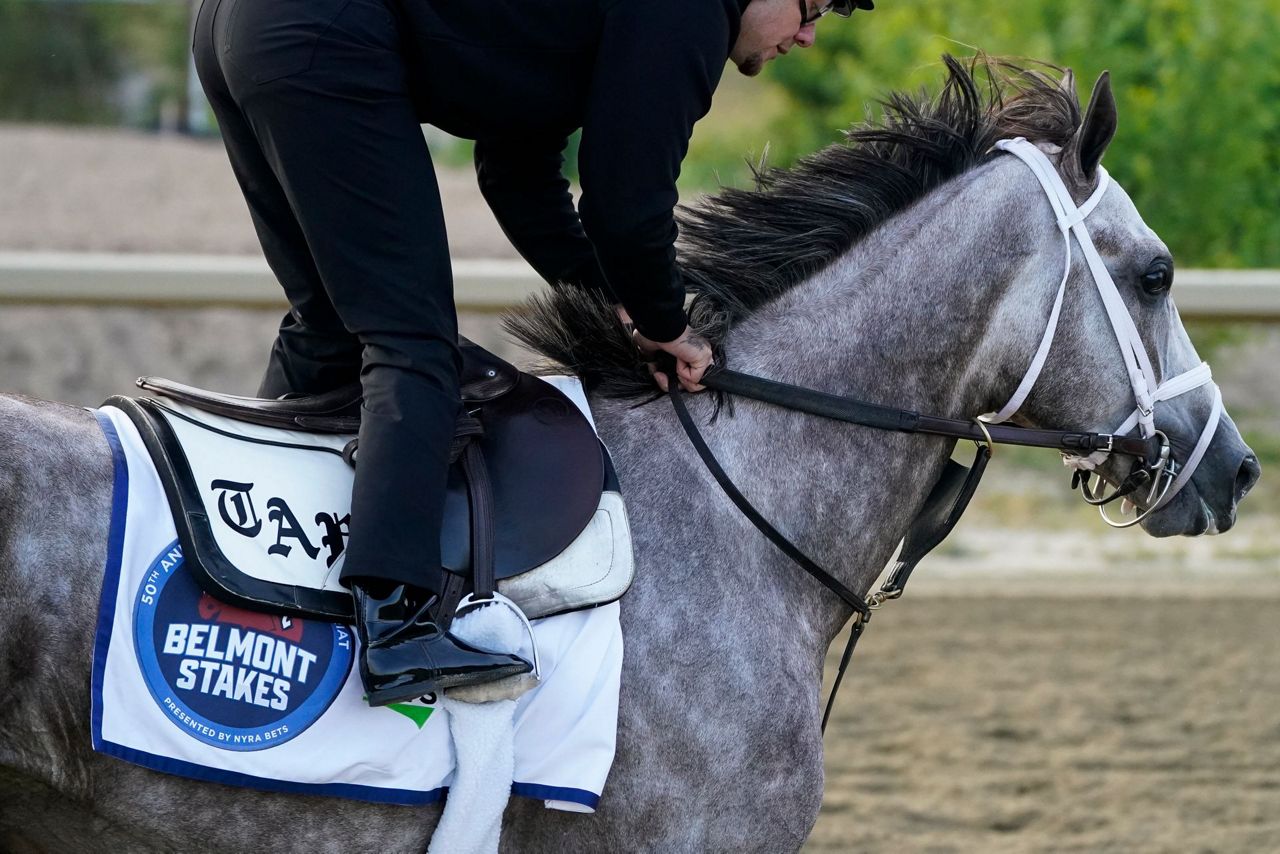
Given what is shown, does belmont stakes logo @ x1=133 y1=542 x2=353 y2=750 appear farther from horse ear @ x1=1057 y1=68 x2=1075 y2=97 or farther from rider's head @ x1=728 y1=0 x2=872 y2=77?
horse ear @ x1=1057 y1=68 x2=1075 y2=97

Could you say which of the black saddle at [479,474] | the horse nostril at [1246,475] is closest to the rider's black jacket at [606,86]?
the black saddle at [479,474]

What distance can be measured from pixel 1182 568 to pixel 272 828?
18.5ft

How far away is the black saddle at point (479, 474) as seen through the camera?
216 cm

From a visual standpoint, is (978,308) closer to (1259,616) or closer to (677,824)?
(677,824)

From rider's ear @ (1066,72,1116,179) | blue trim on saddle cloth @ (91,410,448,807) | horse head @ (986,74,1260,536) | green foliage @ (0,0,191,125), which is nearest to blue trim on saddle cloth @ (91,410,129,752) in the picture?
blue trim on saddle cloth @ (91,410,448,807)

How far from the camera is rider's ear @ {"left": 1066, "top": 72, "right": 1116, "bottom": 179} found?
2.51m

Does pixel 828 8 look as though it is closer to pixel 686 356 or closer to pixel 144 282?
pixel 686 356

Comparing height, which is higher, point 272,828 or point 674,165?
point 674,165

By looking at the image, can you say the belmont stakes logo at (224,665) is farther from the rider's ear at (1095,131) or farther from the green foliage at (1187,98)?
the green foliage at (1187,98)

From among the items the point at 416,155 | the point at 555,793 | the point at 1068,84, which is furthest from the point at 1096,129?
the point at 555,793

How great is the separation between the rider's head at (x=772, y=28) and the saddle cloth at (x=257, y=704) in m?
1.16

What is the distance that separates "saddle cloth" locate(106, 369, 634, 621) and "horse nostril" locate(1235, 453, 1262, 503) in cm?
126

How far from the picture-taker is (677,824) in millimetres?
2307

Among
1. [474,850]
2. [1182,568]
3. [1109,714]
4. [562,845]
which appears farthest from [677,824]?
[1182,568]
